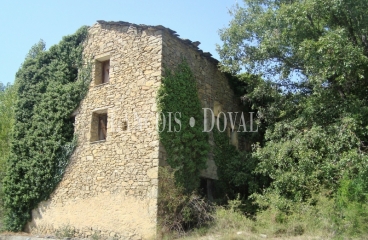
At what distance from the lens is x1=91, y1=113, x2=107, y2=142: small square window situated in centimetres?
1234

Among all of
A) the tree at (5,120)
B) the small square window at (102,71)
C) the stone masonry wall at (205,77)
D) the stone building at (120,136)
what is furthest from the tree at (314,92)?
the tree at (5,120)

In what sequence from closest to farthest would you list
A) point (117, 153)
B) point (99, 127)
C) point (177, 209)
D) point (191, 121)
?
point (177, 209) → point (117, 153) → point (191, 121) → point (99, 127)

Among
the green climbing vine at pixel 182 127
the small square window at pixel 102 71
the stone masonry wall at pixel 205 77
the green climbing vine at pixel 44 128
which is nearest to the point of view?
the green climbing vine at pixel 182 127

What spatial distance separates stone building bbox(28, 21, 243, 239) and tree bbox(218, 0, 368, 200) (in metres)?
2.11

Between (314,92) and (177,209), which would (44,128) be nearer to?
(177,209)

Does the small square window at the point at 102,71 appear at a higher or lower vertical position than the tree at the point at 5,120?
higher

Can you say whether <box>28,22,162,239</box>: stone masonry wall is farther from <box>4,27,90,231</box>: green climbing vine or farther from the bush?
<box>4,27,90,231</box>: green climbing vine

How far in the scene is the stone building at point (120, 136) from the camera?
10562mm

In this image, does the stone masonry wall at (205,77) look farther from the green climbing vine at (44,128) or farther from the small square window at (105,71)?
the green climbing vine at (44,128)

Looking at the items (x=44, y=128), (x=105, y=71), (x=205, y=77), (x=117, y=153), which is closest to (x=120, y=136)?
(x=117, y=153)

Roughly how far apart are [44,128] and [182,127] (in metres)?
5.00

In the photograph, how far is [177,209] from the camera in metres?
10.4

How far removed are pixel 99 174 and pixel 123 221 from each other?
1713 mm

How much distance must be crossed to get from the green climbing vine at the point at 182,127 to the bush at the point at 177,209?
0.41 meters
